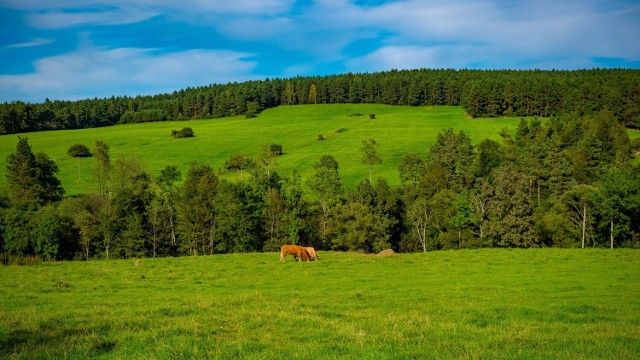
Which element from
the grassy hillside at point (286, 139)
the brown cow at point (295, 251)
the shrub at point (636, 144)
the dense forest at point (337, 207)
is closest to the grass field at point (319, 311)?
the brown cow at point (295, 251)

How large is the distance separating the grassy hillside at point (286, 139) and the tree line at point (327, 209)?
12.6 m

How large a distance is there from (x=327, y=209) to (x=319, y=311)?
208 feet

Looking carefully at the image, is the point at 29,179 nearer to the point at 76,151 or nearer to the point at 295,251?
the point at 76,151

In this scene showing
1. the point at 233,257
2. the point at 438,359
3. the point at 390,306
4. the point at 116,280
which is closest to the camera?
the point at 438,359

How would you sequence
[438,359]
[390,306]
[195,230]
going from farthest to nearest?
[195,230], [390,306], [438,359]

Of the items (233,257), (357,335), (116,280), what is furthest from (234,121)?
(357,335)

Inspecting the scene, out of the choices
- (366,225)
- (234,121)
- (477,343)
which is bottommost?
(366,225)

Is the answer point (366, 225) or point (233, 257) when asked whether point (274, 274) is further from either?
point (366, 225)

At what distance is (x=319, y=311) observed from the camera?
15148 millimetres

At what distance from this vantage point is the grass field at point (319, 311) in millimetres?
10148

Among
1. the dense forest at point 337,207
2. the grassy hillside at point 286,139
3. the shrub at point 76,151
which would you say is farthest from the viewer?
the shrub at point 76,151

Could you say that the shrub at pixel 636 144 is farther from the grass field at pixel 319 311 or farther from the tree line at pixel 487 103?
the grass field at pixel 319 311

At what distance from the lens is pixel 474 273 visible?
98.7 ft

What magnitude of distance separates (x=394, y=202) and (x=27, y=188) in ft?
199
